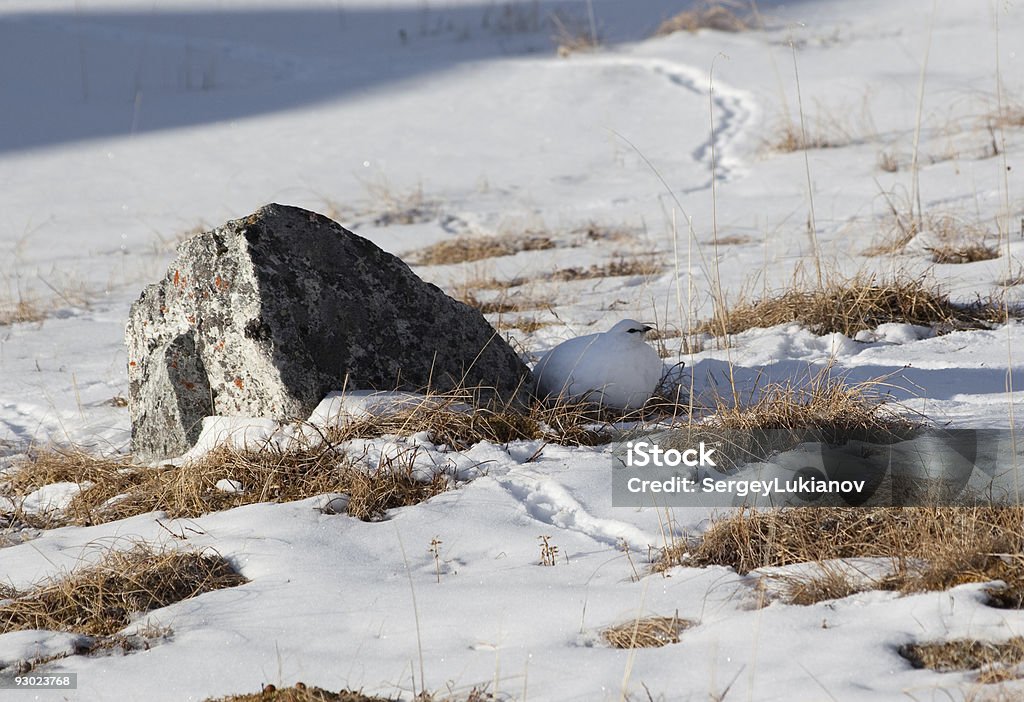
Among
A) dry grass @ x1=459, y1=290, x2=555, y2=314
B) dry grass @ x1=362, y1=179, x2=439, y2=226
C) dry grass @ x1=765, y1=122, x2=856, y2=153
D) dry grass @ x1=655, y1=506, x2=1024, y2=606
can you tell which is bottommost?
dry grass @ x1=655, y1=506, x2=1024, y2=606

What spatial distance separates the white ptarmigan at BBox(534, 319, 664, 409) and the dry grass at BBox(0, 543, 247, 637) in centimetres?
126

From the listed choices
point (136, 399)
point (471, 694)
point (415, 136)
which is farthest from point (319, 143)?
point (471, 694)

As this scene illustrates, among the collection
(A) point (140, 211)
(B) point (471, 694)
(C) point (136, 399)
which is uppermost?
(A) point (140, 211)

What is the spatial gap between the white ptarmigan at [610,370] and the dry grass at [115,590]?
4.12 ft

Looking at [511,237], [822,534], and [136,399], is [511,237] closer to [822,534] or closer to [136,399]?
[136,399]

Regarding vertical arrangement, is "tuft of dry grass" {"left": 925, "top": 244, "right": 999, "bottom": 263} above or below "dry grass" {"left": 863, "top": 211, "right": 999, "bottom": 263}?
below

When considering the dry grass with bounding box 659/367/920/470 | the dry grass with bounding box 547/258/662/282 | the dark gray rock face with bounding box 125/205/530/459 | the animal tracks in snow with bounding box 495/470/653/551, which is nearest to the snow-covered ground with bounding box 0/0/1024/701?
the animal tracks in snow with bounding box 495/470/653/551

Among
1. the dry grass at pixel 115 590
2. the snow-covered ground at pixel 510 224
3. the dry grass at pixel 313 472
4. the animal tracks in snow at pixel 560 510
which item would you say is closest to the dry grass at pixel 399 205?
the snow-covered ground at pixel 510 224

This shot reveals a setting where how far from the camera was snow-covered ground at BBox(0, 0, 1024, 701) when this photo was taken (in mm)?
2039

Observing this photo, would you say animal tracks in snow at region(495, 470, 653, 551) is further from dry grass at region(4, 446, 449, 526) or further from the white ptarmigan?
the white ptarmigan

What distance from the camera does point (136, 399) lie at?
3.50 metres

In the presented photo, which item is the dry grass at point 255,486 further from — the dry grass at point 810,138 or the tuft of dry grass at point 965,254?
the dry grass at point 810,138

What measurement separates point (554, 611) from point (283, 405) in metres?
1.33

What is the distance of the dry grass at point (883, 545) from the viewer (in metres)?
2.07
